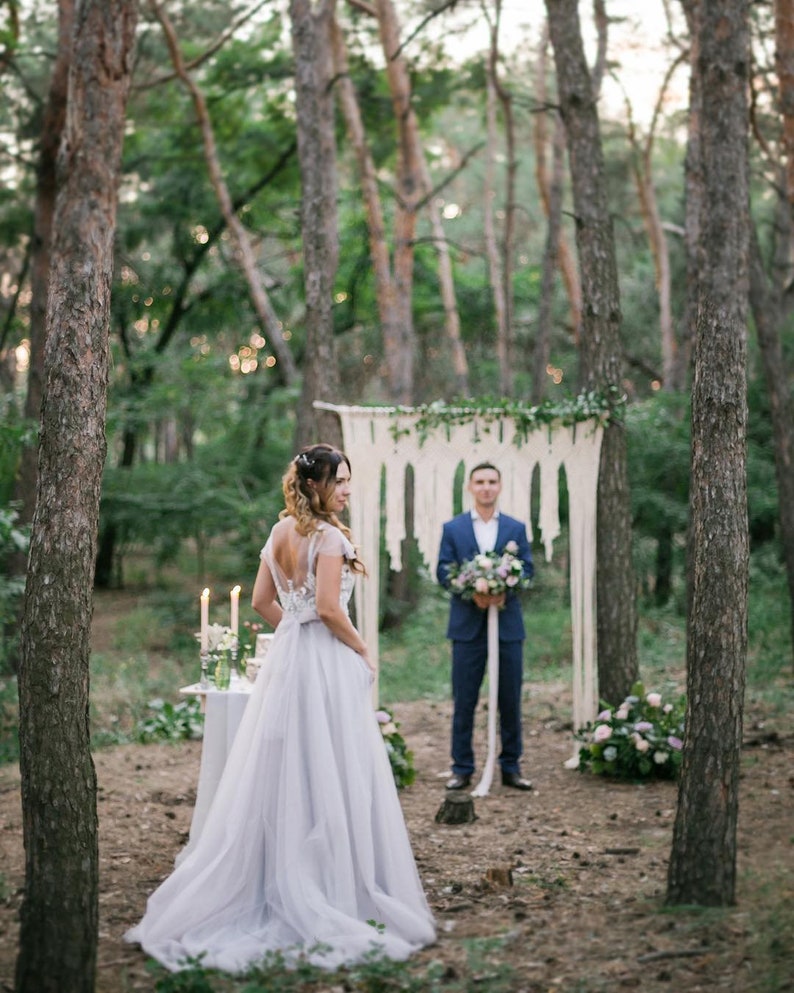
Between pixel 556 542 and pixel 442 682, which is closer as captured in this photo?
pixel 442 682

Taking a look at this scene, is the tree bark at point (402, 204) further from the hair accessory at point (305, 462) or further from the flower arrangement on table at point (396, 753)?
the hair accessory at point (305, 462)

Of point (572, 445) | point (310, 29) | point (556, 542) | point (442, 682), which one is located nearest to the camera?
point (572, 445)

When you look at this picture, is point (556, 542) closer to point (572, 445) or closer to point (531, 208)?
point (572, 445)

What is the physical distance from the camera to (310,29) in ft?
37.2

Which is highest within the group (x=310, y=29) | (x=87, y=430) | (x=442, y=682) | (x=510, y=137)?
(x=510, y=137)

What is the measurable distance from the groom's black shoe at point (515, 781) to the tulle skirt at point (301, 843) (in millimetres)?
3069

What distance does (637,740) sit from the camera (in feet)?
27.2

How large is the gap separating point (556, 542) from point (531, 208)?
45.1ft

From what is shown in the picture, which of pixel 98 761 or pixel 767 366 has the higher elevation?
pixel 767 366

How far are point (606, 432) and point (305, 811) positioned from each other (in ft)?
15.6

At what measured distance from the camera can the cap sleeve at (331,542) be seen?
5398 mm

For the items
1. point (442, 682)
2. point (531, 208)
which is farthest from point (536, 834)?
point (531, 208)

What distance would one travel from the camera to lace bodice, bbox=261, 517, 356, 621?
541 centimetres

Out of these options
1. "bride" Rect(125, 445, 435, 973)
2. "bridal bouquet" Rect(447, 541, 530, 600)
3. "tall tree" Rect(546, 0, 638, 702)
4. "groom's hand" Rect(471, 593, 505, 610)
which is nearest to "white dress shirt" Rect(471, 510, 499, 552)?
"bridal bouquet" Rect(447, 541, 530, 600)
